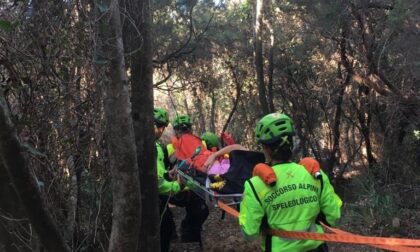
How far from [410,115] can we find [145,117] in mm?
7094

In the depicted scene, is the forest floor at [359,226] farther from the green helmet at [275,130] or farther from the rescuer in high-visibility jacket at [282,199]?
the green helmet at [275,130]

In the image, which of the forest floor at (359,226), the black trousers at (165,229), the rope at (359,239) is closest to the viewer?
the rope at (359,239)

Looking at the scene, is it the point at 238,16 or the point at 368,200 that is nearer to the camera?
the point at 368,200

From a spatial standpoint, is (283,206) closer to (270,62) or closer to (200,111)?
(270,62)

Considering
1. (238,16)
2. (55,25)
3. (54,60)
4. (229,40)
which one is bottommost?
(54,60)

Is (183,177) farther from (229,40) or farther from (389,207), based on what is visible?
(229,40)

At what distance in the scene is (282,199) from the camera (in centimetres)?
320

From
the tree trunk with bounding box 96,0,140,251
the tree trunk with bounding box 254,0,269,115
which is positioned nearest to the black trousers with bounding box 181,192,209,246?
the tree trunk with bounding box 96,0,140,251

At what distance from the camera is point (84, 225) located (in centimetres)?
464

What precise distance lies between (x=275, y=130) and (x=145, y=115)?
195 centimetres

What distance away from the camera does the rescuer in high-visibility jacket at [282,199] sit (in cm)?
318

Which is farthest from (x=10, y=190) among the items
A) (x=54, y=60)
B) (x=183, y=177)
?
(x=183, y=177)

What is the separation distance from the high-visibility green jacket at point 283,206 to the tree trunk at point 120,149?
89 cm

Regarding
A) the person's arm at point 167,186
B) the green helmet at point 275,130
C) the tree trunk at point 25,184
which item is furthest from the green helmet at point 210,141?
the tree trunk at point 25,184
